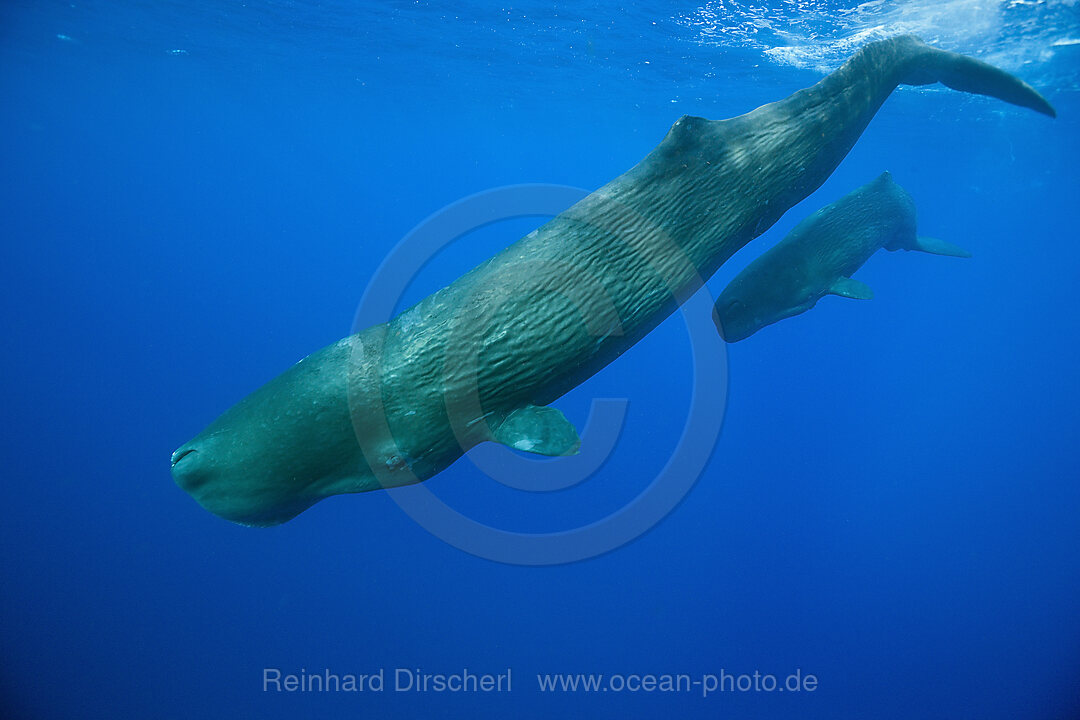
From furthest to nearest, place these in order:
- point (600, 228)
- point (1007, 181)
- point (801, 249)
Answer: point (1007, 181)
point (801, 249)
point (600, 228)

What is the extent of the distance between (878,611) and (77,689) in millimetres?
20050

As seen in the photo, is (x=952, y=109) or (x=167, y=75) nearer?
(x=952, y=109)

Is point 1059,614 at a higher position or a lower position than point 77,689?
lower

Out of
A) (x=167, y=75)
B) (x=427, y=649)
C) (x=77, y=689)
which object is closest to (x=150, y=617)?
(x=77, y=689)

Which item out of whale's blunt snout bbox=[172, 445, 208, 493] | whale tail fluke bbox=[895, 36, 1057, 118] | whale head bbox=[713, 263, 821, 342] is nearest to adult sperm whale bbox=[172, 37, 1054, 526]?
whale's blunt snout bbox=[172, 445, 208, 493]

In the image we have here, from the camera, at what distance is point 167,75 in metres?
29.7

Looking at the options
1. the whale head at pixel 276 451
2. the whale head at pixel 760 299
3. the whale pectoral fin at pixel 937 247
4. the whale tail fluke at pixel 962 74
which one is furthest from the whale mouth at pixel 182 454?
the whale pectoral fin at pixel 937 247

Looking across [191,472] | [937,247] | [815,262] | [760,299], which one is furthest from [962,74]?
[191,472]

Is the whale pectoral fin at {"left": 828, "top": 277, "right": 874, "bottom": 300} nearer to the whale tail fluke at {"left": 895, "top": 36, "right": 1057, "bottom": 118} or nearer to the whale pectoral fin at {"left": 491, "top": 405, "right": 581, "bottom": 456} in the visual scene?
the whale tail fluke at {"left": 895, "top": 36, "right": 1057, "bottom": 118}

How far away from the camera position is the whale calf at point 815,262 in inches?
226

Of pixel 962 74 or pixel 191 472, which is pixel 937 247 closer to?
pixel 962 74

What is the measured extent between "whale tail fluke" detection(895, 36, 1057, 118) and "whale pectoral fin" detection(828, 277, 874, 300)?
2169mm

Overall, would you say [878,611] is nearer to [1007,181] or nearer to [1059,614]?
[1059,614]

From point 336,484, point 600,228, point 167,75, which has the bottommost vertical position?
point 336,484
